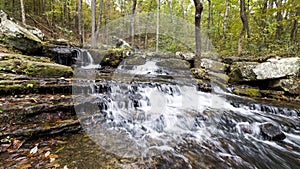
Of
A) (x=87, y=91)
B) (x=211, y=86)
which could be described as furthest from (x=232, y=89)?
(x=87, y=91)

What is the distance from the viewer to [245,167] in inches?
115

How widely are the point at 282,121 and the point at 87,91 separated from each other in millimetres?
6094

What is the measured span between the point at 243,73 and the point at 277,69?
1.36 meters

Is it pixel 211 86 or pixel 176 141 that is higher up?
pixel 211 86

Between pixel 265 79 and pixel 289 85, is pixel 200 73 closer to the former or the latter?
pixel 265 79

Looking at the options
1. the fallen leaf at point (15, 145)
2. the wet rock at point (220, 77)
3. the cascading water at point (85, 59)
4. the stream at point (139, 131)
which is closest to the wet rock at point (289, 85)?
the stream at point (139, 131)

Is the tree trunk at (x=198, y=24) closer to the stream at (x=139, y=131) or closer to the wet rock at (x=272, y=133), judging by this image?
the stream at (x=139, y=131)

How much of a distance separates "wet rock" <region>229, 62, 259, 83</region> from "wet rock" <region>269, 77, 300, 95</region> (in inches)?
39.3

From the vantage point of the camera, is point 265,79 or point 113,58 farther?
point 113,58

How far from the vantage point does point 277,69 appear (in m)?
7.38

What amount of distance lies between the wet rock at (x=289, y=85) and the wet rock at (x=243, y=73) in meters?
1.00

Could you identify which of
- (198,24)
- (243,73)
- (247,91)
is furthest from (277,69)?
(198,24)

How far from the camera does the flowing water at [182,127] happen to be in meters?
3.02

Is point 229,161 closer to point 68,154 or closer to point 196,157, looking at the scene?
point 196,157
